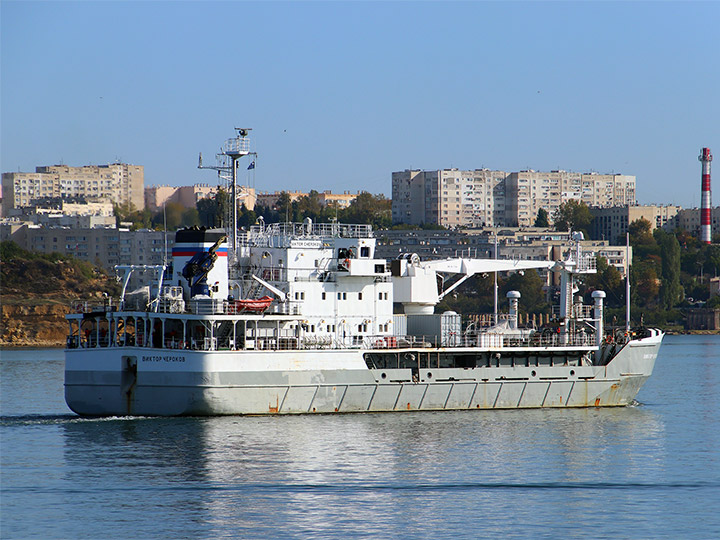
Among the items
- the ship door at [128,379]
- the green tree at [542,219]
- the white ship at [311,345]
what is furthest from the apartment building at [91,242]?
the ship door at [128,379]

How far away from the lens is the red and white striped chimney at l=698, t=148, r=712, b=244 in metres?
151

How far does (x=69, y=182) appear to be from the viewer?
18238 centimetres

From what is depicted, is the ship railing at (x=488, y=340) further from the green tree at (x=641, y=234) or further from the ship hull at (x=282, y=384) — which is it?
the green tree at (x=641, y=234)

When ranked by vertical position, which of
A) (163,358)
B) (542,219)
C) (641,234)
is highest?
(542,219)

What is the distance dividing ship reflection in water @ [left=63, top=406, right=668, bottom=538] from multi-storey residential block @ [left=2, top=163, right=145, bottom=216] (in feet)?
429

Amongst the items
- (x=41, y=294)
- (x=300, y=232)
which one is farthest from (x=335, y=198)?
(x=300, y=232)

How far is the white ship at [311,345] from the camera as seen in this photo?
37.6 m

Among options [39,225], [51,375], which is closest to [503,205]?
[39,225]

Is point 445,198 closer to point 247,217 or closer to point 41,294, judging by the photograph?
point 247,217

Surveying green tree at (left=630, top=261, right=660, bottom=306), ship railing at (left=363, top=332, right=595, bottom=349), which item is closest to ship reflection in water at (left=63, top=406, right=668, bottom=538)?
ship railing at (left=363, top=332, right=595, bottom=349)

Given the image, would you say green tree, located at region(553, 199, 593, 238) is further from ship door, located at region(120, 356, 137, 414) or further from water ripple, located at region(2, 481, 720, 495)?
water ripple, located at region(2, 481, 720, 495)

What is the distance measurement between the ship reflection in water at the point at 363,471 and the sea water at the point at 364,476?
0.07 metres

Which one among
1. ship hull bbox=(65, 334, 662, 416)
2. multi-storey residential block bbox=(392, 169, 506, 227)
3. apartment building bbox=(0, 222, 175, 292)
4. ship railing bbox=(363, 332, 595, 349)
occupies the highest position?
multi-storey residential block bbox=(392, 169, 506, 227)

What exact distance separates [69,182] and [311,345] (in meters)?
151
